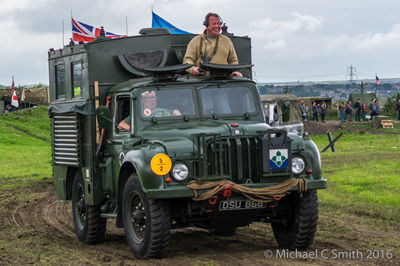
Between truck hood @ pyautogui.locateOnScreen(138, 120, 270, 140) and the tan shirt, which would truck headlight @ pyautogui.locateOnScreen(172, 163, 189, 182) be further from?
the tan shirt

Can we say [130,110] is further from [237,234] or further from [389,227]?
[389,227]

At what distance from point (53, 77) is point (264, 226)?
14.8 feet

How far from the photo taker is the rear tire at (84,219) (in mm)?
11930

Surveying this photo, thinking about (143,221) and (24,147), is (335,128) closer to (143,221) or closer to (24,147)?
(24,147)

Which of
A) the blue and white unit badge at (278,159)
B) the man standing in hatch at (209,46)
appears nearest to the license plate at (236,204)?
the blue and white unit badge at (278,159)

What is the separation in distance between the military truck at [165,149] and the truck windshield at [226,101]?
0.05 ft

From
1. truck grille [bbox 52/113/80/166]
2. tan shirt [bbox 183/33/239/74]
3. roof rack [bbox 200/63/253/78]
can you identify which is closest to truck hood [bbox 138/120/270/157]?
roof rack [bbox 200/63/253/78]

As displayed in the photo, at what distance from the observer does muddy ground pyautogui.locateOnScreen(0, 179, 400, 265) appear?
9.43m

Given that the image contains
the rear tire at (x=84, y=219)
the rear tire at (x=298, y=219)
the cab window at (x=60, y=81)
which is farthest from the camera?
the cab window at (x=60, y=81)

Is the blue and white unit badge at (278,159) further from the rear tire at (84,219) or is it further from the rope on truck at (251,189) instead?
the rear tire at (84,219)

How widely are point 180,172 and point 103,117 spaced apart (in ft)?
6.27

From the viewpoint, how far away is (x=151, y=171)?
9.15m

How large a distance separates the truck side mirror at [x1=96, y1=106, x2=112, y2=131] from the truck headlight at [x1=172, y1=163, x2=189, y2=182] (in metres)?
1.79

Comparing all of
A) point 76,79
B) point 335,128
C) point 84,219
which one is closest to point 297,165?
point 84,219
